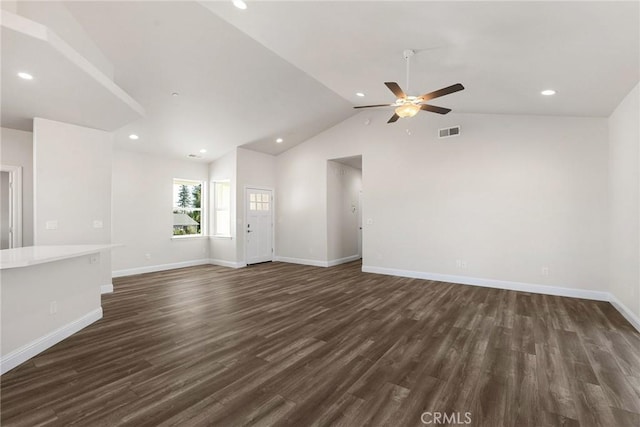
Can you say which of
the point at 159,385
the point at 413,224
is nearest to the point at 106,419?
the point at 159,385

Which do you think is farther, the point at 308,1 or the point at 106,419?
the point at 308,1

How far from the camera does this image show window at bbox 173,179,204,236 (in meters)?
7.49

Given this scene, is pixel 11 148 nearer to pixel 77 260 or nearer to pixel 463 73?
pixel 77 260

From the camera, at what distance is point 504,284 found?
5.18 m

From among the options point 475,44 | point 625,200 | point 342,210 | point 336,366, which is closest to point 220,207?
point 342,210

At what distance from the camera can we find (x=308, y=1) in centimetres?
271

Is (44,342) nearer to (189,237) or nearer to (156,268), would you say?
(156,268)

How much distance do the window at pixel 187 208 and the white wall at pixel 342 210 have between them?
3643 millimetres

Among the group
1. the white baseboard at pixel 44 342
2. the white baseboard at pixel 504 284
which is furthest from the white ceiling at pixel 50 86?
the white baseboard at pixel 504 284

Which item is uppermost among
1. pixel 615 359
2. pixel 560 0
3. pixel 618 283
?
pixel 560 0

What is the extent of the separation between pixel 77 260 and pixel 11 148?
280 centimetres

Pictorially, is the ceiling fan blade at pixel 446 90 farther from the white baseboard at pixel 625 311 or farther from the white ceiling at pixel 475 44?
the white baseboard at pixel 625 311

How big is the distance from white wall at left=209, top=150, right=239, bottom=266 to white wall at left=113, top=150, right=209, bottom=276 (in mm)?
552

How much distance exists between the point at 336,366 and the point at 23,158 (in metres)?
5.85
